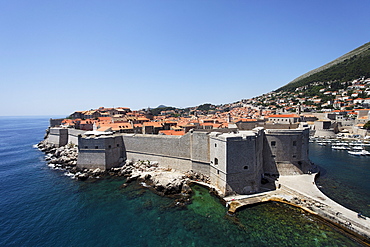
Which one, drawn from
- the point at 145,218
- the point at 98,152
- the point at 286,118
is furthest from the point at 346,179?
the point at 286,118

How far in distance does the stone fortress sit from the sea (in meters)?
2.14

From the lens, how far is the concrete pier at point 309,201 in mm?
10219

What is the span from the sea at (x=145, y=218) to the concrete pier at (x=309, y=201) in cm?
56

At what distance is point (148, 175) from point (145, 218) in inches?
261

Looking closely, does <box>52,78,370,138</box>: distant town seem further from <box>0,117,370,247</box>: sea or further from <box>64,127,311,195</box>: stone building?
<box>0,117,370,247</box>: sea

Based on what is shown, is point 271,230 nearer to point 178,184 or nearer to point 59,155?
point 178,184

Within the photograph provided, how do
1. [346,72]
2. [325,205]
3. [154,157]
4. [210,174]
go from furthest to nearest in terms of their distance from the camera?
[346,72] < [154,157] < [210,174] < [325,205]

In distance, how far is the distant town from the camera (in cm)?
3145

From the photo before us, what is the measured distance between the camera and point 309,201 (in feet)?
41.3

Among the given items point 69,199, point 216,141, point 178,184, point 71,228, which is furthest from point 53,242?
point 216,141

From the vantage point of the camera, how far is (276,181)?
51.4 feet

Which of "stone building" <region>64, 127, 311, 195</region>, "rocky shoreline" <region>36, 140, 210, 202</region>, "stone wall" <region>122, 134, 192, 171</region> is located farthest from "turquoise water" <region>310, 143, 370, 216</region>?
"stone wall" <region>122, 134, 192, 171</region>

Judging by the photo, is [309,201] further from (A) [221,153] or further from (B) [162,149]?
(B) [162,149]

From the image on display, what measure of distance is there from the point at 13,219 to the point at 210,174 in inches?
620
